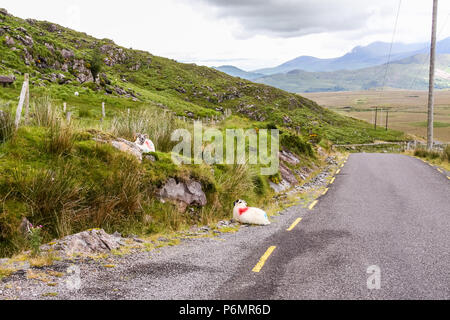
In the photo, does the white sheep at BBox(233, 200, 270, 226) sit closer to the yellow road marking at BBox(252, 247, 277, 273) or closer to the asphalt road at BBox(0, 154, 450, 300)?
the asphalt road at BBox(0, 154, 450, 300)

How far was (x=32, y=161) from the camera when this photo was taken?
6770mm

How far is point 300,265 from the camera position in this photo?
5398 millimetres

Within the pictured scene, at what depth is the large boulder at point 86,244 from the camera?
546cm

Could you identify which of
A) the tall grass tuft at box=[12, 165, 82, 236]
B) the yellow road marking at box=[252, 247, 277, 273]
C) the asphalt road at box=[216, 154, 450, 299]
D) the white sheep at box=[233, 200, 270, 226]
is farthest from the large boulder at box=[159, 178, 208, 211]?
the yellow road marking at box=[252, 247, 277, 273]

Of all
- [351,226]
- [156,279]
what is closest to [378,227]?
[351,226]

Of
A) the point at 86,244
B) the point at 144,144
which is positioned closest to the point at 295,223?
the point at 144,144

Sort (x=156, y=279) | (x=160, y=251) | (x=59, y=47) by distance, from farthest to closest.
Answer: (x=59, y=47), (x=160, y=251), (x=156, y=279)

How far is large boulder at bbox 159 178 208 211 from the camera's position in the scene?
847 cm

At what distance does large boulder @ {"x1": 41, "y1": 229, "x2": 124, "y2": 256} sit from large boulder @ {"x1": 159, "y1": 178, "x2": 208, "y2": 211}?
2.42m

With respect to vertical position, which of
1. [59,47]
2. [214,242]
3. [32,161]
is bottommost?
[214,242]

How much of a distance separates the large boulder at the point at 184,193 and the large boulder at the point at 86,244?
7.93 feet

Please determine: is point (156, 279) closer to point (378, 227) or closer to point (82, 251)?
point (82, 251)

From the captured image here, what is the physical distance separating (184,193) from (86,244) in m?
3.47
